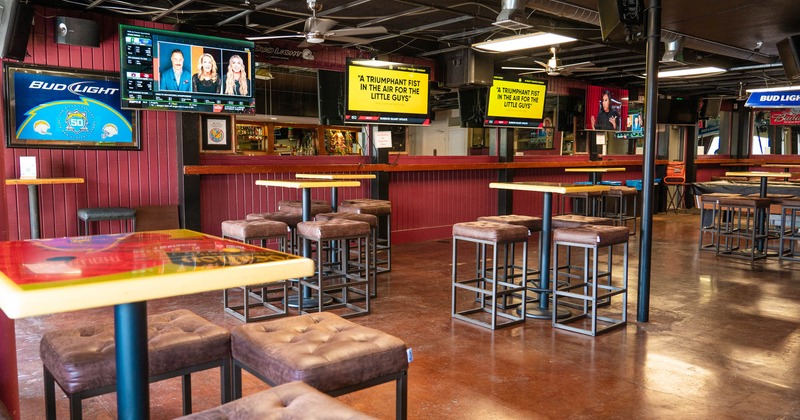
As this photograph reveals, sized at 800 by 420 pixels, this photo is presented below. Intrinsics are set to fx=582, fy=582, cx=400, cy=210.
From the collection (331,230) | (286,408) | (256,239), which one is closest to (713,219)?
(331,230)

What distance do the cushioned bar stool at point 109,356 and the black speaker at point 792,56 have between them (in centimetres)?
764

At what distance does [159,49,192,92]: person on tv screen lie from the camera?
225 inches

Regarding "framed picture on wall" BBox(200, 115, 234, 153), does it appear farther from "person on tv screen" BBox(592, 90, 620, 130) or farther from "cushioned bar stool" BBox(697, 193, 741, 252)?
"person on tv screen" BBox(592, 90, 620, 130)

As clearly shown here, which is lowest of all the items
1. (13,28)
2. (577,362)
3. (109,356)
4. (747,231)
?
(577,362)

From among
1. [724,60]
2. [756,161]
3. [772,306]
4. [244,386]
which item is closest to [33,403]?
[244,386]

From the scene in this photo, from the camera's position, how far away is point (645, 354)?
385 cm

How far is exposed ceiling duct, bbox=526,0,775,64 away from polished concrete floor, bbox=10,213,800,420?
281 centimetres

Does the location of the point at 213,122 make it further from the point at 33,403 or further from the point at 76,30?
the point at 33,403

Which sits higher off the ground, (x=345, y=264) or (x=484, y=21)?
(x=484, y=21)

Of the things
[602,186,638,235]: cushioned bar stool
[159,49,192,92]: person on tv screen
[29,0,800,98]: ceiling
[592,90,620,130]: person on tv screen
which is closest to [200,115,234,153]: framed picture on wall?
[159,49,192,92]: person on tv screen

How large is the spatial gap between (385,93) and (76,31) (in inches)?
135

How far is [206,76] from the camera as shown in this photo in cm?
601

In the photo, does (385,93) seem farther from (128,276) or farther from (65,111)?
(128,276)

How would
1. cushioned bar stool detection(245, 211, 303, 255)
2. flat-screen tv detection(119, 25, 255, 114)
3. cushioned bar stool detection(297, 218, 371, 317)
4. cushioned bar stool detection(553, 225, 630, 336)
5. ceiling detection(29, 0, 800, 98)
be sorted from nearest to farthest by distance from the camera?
cushioned bar stool detection(553, 225, 630, 336) → cushioned bar stool detection(297, 218, 371, 317) → flat-screen tv detection(119, 25, 255, 114) → cushioned bar stool detection(245, 211, 303, 255) → ceiling detection(29, 0, 800, 98)
